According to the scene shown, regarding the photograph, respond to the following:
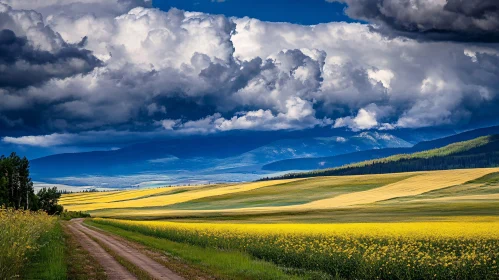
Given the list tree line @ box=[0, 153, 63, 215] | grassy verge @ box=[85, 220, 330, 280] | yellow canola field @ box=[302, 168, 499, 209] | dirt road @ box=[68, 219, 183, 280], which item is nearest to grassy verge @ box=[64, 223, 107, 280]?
dirt road @ box=[68, 219, 183, 280]

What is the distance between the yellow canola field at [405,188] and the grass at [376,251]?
64.4 meters

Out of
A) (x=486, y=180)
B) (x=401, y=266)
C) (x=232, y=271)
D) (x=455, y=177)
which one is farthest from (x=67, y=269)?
(x=455, y=177)

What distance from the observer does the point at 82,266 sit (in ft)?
96.9

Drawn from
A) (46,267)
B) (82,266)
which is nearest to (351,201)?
(82,266)

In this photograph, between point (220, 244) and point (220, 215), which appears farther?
point (220, 215)

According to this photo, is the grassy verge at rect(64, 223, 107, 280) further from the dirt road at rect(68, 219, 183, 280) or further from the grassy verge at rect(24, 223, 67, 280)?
the grassy verge at rect(24, 223, 67, 280)

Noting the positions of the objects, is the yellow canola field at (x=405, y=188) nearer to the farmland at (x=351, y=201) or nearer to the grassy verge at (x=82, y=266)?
the farmland at (x=351, y=201)

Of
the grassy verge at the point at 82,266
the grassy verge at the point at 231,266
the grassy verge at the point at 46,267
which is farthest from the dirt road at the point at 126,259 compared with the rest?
the grassy verge at the point at 46,267

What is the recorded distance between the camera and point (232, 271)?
2739 cm

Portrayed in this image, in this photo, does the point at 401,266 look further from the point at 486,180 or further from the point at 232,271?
the point at 486,180

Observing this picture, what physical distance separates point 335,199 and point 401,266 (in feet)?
318

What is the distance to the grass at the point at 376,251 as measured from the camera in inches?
973

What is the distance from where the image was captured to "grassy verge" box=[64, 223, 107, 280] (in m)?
25.6

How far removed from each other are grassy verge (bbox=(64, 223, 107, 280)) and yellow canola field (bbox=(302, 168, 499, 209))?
71359 millimetres
